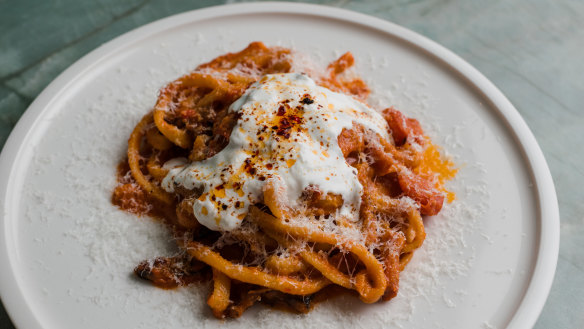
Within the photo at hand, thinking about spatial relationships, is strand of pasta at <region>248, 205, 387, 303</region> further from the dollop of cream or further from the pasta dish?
the dollop of cream

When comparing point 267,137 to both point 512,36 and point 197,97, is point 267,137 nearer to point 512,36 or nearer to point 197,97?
point 197,97

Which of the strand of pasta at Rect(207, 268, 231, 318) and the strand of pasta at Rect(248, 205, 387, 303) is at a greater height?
the strand of pasta at Rect(248, 205, 387, 303)

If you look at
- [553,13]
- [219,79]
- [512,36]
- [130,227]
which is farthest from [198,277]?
[553,13]

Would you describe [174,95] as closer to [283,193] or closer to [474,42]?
[283,193]

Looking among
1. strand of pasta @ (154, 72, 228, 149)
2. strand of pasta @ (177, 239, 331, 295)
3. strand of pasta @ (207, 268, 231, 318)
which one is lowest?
strand of pasta @ (207, 268, 231, 318)

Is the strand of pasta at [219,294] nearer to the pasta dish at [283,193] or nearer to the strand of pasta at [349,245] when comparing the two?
the pasta dish at [283,193]

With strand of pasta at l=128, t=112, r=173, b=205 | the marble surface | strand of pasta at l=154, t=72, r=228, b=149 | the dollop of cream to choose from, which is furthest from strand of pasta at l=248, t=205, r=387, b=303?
the marble surface

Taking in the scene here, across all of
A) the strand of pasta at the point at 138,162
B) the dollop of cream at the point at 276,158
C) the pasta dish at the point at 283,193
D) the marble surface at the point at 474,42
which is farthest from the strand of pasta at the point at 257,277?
the marble surface at the point at 474,42
